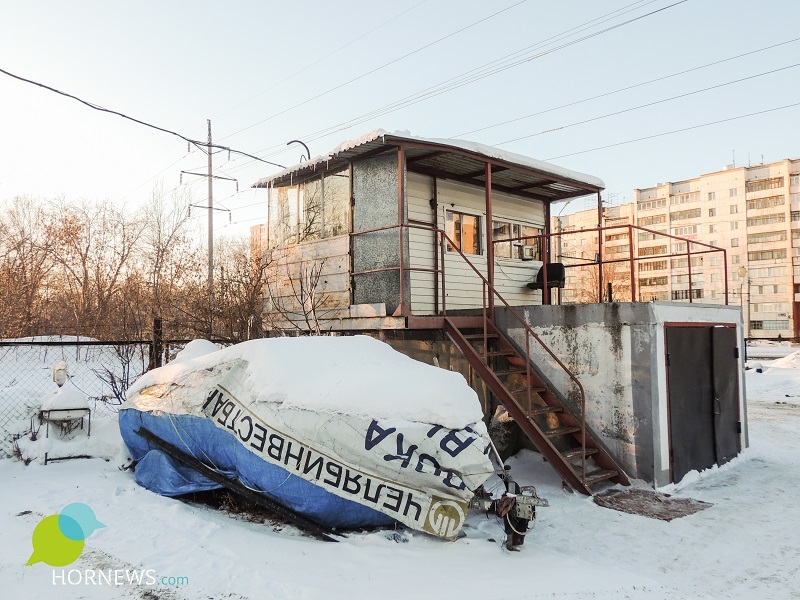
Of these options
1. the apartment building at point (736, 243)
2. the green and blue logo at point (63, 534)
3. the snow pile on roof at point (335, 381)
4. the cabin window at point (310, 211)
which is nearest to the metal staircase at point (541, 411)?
the snow pile on roof at point (335, 381)

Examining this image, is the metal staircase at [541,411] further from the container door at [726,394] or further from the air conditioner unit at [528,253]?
the air conditioner unit at [528,253]

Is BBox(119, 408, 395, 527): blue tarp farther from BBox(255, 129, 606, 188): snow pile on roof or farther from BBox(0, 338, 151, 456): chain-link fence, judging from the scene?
BBox(255, 129, 606, 188): snow pile on roof

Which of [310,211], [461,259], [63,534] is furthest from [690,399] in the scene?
[63,534]

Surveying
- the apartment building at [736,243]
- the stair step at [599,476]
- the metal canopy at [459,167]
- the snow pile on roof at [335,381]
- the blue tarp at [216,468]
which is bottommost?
the stair step at [599,476]

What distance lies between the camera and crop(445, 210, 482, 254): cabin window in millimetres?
10070

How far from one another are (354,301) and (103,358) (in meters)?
11.3

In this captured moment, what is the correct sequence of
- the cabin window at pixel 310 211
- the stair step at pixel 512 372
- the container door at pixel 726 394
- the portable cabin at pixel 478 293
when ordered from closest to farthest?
the portable cabin at pixel 478 293, the stair step at pixel 512 372, the container door at pixel 726 394, the cabin window at pixel 310 211

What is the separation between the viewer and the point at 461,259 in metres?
9.77

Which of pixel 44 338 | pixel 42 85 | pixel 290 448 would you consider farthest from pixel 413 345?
pixel 44 338

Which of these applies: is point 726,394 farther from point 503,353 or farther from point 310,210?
point 310,210

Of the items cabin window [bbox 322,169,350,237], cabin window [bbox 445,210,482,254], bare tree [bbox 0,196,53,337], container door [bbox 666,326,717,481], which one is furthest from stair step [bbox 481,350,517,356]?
bare tree [bbox 0,196,53,337]

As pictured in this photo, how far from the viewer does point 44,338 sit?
16359mm

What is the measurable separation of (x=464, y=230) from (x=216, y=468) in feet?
21.1

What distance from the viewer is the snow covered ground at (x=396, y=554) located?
13.0ft
